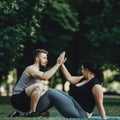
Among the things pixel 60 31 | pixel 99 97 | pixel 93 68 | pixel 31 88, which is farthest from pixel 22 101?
pixel 60 31

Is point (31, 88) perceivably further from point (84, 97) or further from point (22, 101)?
point (84, 97)

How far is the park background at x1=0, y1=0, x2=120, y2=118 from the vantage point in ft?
78.0

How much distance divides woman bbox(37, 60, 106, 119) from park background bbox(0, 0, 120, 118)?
231 inches

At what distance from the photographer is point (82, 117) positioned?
416 inches

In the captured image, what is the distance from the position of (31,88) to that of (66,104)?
4.88 ft

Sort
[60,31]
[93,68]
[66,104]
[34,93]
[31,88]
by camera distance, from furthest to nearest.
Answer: [60,31] → [31,88] → [34,93] → [66,104] → [93,68]

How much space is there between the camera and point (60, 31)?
35906 millimetres

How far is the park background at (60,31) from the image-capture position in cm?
2378

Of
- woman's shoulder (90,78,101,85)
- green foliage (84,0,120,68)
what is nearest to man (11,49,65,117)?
woman's shoulder (90,78,101,85)

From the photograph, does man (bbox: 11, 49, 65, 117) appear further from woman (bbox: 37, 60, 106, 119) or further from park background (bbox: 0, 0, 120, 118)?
park background (bbox: 0, 0, 120, 118)

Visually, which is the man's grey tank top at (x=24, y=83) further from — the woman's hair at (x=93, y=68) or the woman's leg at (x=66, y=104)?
the woman's hair at (x=93, y=68)

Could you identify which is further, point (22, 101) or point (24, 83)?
point (24, 83)

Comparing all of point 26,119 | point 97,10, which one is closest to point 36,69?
point 26,119

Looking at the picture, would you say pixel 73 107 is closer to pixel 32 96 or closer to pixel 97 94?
pixel 97 94
